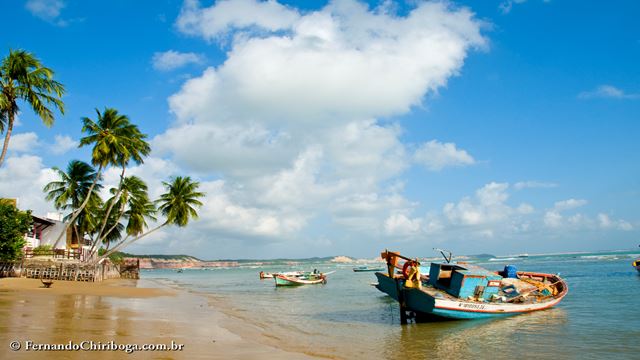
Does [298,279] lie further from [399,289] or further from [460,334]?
[460,334]

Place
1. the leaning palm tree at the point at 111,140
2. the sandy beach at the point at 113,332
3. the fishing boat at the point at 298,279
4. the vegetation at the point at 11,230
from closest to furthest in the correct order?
the sandy beach at the point at 113,332
the vegetation at the point at 11,230
the leaning palm tree at the point at 111,140
the fishing boat at the point at 298,279

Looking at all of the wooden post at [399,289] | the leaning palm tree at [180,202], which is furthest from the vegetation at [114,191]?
the wooden post at [399,289]

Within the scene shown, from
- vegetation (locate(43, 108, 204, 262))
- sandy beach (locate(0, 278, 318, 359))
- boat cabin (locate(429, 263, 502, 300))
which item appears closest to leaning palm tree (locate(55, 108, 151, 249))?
vegetation (locate(43, 108, 204, 262))

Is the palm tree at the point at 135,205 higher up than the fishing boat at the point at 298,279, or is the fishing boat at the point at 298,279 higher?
the palm tree at the point at 135,205

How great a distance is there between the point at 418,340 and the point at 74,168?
122ft

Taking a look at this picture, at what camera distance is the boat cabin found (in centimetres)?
1742

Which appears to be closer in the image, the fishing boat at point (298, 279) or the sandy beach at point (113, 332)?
the sandy beach at point (113, 332)

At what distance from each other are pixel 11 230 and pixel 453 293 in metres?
25.7

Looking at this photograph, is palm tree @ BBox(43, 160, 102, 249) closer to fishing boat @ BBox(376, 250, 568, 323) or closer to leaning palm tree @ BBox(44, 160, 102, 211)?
leaning palm tree @ BBox(44, 160, 102, 211)

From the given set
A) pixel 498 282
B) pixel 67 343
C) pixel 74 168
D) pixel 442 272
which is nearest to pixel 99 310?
pixel 67 343

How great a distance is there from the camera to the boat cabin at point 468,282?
1742 cm
